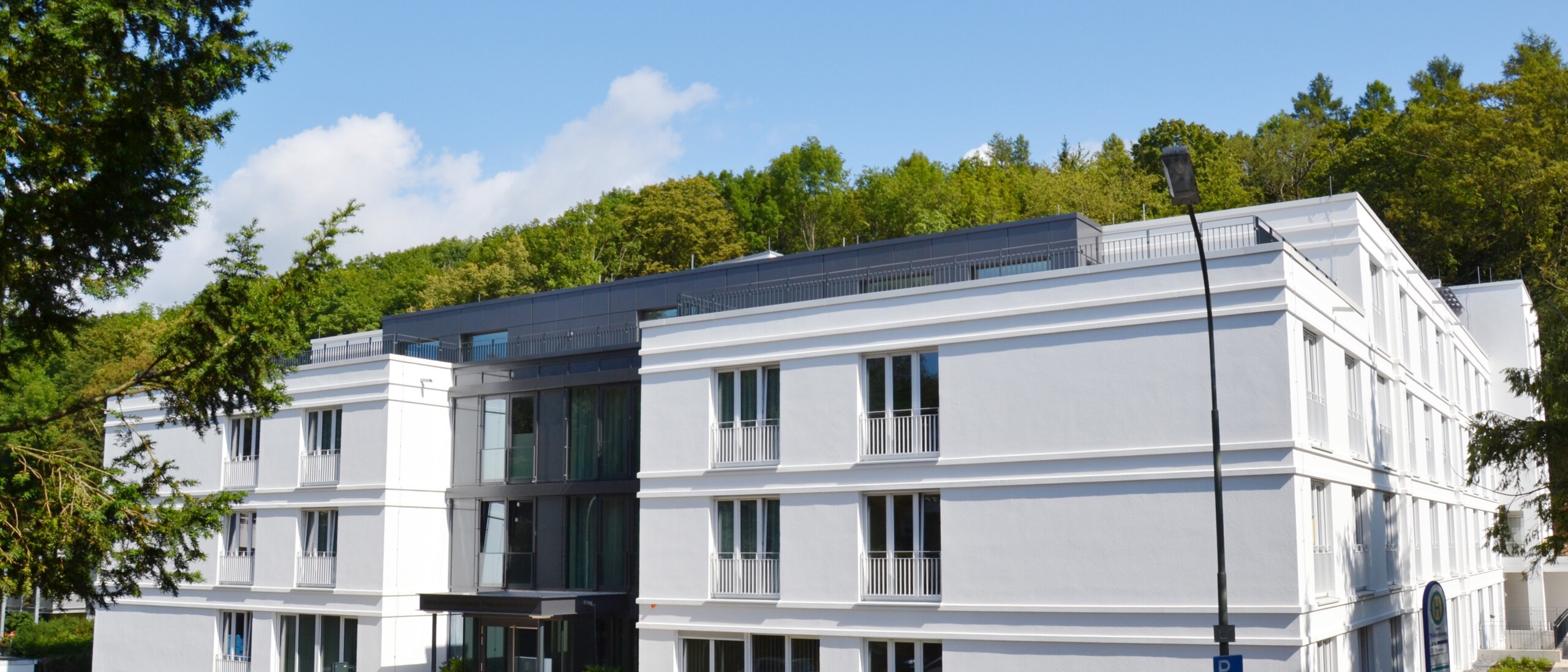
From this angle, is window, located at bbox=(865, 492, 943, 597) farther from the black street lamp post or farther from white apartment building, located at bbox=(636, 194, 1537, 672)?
the black street lamp post

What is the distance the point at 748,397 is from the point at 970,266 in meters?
5.84


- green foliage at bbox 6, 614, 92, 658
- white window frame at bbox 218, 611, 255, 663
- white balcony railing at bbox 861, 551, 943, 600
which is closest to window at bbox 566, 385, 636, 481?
white balcony railing at bbox 861, 551, 943, 600

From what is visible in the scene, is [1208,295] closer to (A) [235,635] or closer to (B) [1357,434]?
(B) [1357,434]

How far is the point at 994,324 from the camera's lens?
24875mm

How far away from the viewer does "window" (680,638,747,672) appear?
27.3 metres

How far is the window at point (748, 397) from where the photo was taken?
27828mm

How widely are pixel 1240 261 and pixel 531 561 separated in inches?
758

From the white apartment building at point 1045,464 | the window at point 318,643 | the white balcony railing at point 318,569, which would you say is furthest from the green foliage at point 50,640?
the white apartment building at point 1045,464

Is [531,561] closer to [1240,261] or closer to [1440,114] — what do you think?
[1240,261]

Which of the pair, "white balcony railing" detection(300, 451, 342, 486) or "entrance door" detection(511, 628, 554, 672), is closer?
"entrance door" detection(511, 628, 554, 672)

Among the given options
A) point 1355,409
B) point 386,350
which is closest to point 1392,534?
point 1355,409

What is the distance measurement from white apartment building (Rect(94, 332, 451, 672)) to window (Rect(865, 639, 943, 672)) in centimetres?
1310

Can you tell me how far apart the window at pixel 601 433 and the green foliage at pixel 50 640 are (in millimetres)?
25450

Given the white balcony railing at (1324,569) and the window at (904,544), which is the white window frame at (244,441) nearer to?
the window at (904,544)
